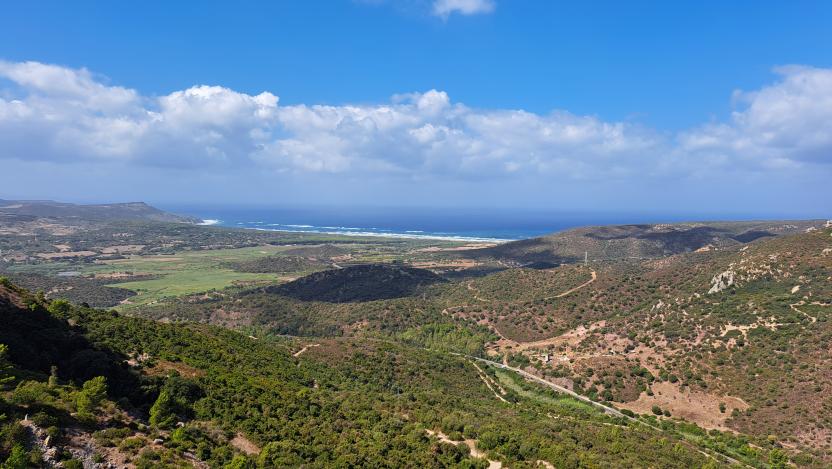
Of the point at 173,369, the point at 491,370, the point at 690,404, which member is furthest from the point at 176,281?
the point at 690,404

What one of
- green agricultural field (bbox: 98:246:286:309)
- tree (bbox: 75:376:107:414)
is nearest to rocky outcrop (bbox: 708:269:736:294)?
tree (bbox: 75:376:107:414)

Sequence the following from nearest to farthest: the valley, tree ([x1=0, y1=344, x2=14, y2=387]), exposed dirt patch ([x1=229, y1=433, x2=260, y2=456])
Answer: tree ([x1=0, y1=344, x2=14, y2=387]), exposed dirt patch ([x1=229, y1=433, x2=260, y2=456]), the valley

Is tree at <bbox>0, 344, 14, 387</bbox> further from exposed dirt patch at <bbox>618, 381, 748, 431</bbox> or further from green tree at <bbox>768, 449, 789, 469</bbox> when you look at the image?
exposed dirt patch at <bbox>618, 381, 748, 431</bbox>

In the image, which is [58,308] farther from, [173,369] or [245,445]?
[245,445]

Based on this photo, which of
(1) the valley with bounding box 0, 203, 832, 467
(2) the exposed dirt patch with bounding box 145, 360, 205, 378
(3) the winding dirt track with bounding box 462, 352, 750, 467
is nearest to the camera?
(1) the valley with bounding box 0, 203, 832, 467

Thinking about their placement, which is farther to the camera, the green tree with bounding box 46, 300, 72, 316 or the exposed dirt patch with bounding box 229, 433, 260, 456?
the green tree with bounding box 46, 300, 72, 316

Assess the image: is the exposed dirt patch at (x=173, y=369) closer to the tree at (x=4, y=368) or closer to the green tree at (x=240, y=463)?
the tree at (x=4, y=368)
